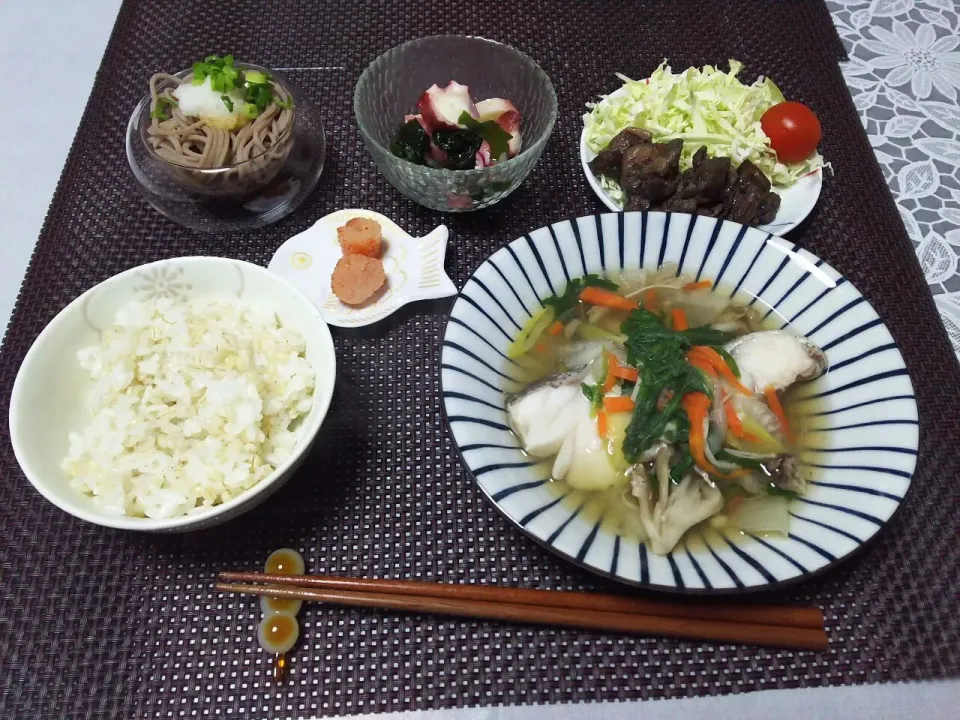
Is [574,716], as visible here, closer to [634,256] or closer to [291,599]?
[291,599]

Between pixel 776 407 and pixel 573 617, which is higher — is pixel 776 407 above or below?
above

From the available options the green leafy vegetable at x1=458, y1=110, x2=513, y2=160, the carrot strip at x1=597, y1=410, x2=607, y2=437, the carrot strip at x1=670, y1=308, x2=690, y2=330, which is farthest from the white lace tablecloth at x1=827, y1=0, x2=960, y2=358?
the green leafy vegetable at x1=458, y1=110, x2=513, y2=160

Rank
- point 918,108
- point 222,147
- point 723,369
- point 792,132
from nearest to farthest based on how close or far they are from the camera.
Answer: point 723,369
point 222,147
point 792,132
point 918,108

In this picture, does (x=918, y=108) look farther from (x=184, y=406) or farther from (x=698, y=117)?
(x=184, y=406)

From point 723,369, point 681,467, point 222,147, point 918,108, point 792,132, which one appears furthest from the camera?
point 918,108

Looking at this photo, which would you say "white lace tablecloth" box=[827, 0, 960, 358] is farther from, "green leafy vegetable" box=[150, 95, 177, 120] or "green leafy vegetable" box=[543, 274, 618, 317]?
"green leafy vegetable" box=[150, 95, 177, 120]

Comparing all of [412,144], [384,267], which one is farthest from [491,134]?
[384,267]

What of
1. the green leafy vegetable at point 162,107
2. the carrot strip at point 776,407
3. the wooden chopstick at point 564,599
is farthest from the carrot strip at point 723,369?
the green leafy vegetable at point 162,107
